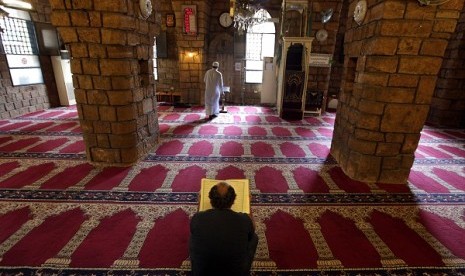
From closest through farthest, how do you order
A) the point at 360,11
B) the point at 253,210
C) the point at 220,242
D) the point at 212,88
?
the point at 220,242 < the point at 253,210 < the point at 360,11 < the point at 212,88

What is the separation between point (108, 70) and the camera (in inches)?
126

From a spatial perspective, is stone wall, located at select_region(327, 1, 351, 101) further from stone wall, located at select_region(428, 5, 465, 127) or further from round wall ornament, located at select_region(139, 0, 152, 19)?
round wall ornament, located at select_region(139, 0, 152, 19)

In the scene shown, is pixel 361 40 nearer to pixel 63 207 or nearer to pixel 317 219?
pixel 317 219

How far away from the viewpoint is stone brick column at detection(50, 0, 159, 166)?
9.96ft

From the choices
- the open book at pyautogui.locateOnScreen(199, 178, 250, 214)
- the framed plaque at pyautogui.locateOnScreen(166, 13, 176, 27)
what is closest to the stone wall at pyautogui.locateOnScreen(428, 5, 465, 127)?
the open book at pyautogui.locateOnScreen(199, 178, 250, 214)

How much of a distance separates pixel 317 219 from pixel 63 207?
8.66 feet

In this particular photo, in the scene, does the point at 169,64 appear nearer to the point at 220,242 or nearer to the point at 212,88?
the point at 212,88

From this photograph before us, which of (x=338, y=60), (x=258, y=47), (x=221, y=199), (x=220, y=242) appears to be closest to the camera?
(x=220, y=242)

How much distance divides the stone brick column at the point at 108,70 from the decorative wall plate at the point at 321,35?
4917mm

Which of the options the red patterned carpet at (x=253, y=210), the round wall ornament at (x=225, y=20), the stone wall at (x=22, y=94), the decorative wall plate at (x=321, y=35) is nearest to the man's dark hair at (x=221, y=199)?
the red patterned carpet at (x=253, y=210)

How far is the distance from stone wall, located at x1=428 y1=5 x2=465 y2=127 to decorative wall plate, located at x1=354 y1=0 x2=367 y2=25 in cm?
472

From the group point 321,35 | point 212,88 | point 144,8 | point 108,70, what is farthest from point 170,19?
point 108,70

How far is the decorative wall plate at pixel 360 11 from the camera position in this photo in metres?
3.08

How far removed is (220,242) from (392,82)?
2771 millimetres
